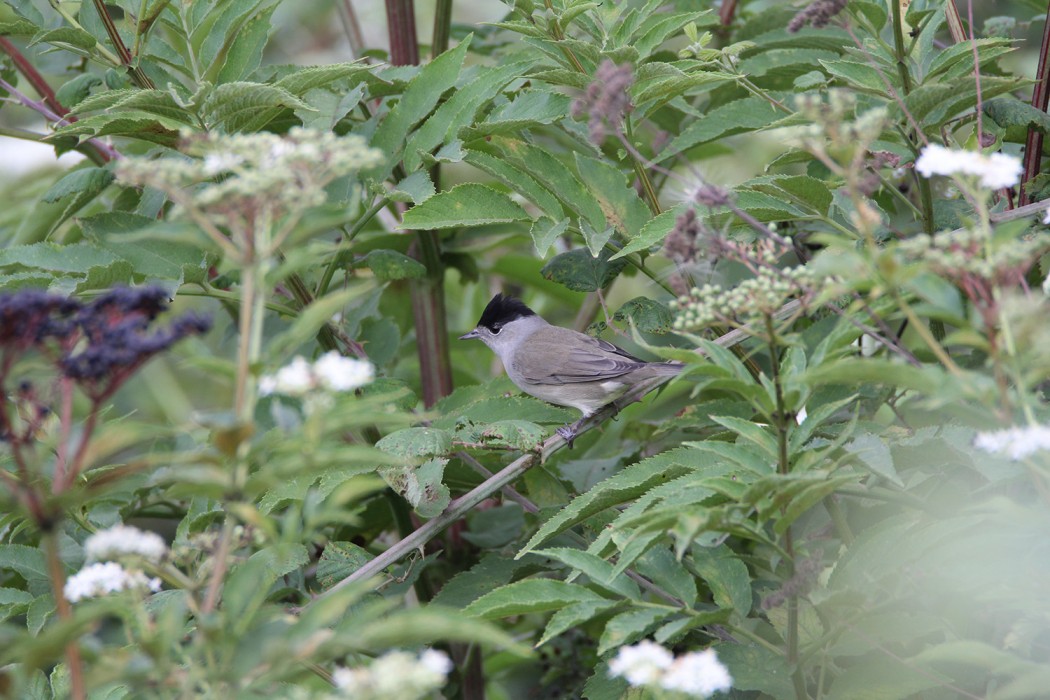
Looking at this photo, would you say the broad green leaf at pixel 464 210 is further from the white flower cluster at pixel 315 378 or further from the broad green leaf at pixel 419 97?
the white flower cluster at pixel 315 378

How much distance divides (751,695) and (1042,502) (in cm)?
96

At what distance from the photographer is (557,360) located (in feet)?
15.0

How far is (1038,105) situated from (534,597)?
199 centimetres

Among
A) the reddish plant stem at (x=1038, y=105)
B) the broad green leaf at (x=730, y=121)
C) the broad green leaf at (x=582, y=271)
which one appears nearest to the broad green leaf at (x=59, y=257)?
the broad green leaf at (x=582, y=271)

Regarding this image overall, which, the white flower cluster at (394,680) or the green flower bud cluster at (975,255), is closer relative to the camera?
the white flower cluster at (394,680)

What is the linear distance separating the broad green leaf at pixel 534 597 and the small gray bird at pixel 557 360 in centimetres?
197

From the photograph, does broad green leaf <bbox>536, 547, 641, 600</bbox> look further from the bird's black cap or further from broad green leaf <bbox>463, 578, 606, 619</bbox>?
the bird's black cap

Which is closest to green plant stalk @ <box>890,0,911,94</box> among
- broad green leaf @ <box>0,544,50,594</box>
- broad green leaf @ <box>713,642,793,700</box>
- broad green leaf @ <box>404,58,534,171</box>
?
broad green leaf @ <box>404,58,534,171</box>

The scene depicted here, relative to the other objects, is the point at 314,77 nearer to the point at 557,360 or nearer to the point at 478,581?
the point at 478,581

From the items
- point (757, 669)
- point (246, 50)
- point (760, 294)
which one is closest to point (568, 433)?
point (757, 669)

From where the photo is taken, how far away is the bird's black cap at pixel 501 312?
426 cm

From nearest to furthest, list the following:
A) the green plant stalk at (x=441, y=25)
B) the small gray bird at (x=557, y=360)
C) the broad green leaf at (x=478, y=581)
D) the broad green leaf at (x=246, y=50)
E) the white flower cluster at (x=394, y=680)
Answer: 1. the white flower cluster at (x=394, y=680)
2. the broad green leaf at (x=478, y=581)
3. the broad green leaf at (x=246, y=50)
4. the green plant stalk at (x=441, y=25)
5. the small gray bird at (x=557, y=360)

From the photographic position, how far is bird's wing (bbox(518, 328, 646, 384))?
14.1 feet

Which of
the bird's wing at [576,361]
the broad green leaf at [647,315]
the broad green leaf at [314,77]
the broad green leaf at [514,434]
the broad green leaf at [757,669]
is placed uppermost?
the broad green leaf at [314,77]
